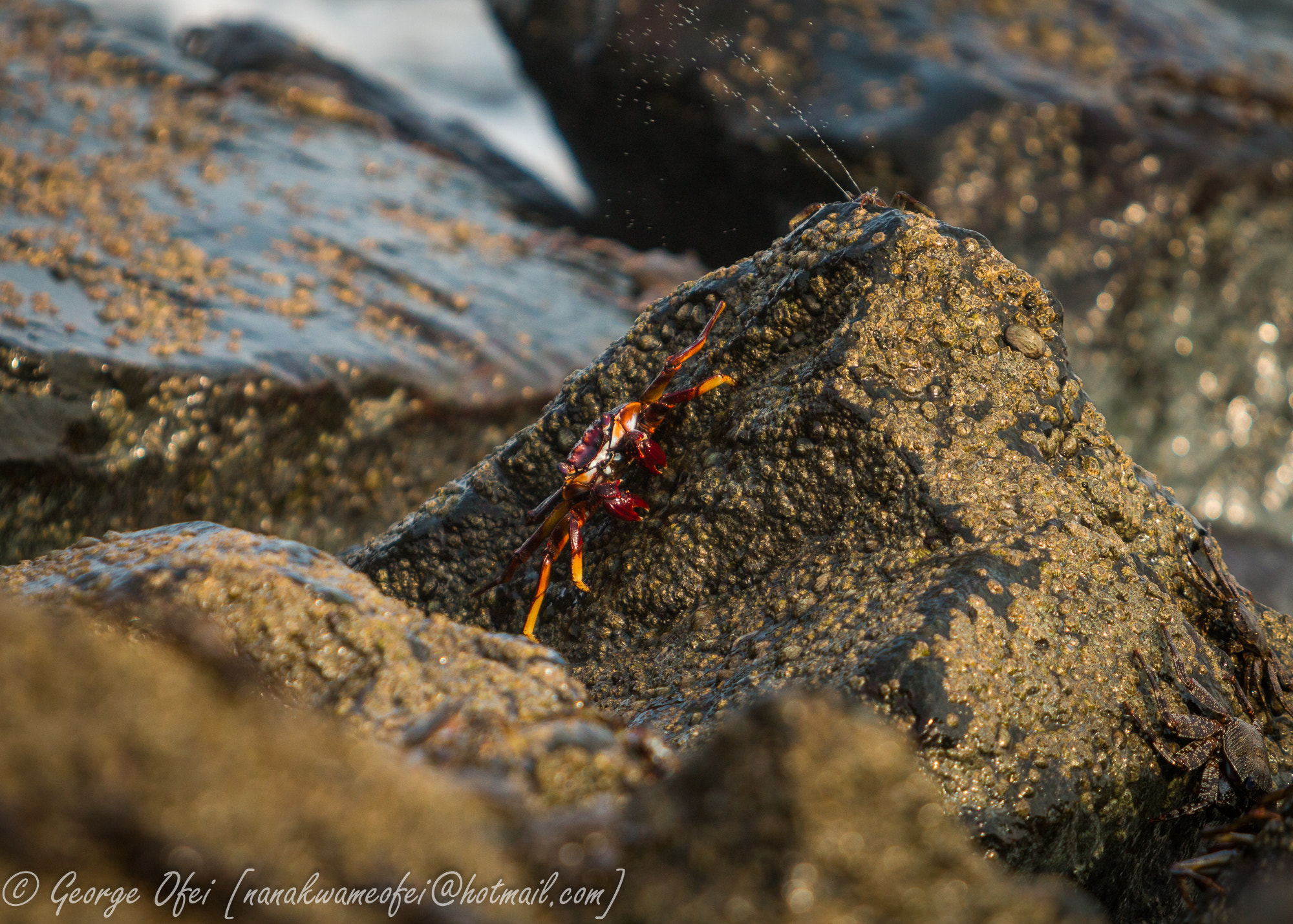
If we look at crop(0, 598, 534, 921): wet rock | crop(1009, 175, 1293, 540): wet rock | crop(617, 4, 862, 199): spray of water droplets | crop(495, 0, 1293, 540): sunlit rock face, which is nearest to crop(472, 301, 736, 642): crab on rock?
crop(0, 598, 534, 921): wet rock

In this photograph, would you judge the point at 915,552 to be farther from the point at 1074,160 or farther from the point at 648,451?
the point at 1074,160

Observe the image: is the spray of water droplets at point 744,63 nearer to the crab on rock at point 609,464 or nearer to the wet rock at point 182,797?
the crab on rock at point 609,464

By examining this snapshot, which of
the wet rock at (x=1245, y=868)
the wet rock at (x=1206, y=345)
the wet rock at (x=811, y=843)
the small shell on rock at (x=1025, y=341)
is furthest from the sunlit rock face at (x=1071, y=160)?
the wet rock at (x=811, y=843)

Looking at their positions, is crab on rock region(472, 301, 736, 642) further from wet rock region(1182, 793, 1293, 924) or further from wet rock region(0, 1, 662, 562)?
wet rock region(0, 1, 662, 562)

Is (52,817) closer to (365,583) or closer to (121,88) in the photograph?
(365,583)

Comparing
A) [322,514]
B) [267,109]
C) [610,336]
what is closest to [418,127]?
[267,109]

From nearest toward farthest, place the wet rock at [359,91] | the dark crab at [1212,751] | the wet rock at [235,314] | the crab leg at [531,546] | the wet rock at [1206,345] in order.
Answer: the dark crab at [1212,751] < the crab leg at [531,546] < the wet rock at [235,314] < the wet rock at [1206,345] < the wet rock at [359,91]

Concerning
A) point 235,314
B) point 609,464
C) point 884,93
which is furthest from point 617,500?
point 884,93
